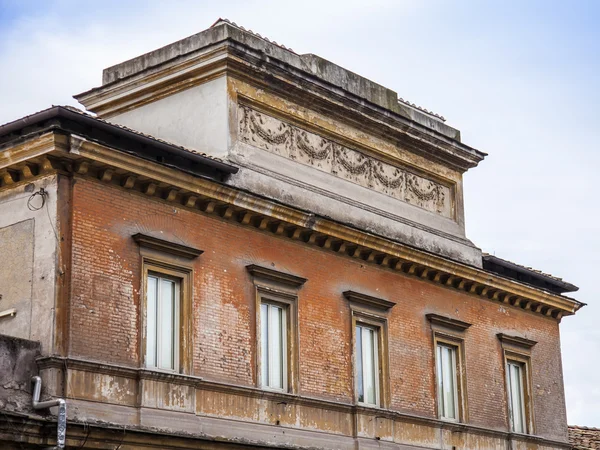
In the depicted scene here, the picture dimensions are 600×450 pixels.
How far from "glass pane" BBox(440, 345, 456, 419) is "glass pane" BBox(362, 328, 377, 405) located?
2.44 metres

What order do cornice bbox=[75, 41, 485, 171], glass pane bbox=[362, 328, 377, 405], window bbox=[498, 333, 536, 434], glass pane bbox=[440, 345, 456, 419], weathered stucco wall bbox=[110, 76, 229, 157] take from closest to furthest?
weathered stucco wall bbox=[110, 76, 229, 157] → cornice bbox=[75, 41, 485, 171] → glass pane bbox=[362, 328, 377, 405] → glass pane bbox=[440, 345, 456, 419] → window bbox=[498, 333, 536, 434]

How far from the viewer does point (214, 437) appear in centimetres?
1981

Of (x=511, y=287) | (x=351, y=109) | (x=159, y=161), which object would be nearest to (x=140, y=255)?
(x=159, y=161)

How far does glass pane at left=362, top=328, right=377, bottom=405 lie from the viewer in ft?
78.5

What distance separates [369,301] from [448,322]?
108 inches

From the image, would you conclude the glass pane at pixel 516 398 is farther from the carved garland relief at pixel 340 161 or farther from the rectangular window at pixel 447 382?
the carved garland relief at pixel 340 161

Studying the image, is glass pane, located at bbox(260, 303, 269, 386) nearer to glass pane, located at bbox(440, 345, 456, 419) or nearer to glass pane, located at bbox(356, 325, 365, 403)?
glass pane, located at bbox(356, 325, 365, 403)

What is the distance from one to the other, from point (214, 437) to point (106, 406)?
2.15 meters

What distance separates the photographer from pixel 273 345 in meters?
22.1

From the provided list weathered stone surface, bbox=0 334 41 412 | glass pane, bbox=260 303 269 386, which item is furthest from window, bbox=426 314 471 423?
weathered stone surface, bbox=0 334 41 412

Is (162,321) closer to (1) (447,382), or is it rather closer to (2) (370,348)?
(2) (370,348)

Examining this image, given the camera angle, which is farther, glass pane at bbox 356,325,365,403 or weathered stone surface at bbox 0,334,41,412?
glass pane at bbox 356,325,365,403

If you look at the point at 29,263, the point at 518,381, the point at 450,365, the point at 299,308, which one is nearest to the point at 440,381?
the point at 450,365

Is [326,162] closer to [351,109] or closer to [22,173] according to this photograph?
[351,109]
